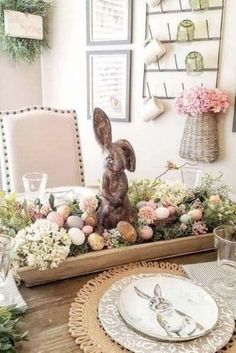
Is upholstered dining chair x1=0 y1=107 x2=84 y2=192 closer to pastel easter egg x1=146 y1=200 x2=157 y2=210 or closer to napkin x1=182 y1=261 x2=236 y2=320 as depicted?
pastel easter egg x1=146 y1=200 x2=157 y2=210

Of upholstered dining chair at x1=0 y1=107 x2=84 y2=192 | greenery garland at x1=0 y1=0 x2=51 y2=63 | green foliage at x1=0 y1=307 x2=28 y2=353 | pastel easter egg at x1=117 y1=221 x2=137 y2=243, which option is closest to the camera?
green foliage at x1=0 y1=307 x2=28 y2=353

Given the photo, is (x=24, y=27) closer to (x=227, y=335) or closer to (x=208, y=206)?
(x=208, y=206)

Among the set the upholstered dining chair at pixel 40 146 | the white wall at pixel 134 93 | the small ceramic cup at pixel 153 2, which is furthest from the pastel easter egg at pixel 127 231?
the small ceramic cup at pixel 153 2

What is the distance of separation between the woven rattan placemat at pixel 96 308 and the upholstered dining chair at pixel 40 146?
103 centimetres

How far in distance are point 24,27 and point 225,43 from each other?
1462mm

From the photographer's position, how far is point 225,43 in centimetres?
216

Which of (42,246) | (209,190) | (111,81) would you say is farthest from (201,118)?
(42,246)

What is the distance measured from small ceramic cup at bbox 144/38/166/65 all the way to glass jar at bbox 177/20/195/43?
6.3 inches

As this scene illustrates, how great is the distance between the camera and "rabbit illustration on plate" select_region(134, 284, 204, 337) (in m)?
0.69

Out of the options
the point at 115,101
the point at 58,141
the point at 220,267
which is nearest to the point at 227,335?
the point at 220,267

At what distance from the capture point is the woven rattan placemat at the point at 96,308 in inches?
26.2

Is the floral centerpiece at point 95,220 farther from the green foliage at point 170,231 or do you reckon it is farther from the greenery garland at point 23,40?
the greenery garland at point 23,40

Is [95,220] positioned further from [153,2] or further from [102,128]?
[153,2]

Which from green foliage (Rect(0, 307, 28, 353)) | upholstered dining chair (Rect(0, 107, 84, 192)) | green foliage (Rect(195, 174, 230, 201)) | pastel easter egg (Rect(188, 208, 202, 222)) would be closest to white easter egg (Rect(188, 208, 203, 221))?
pastel easter egg (Rect(188, 208, 202, 222))
